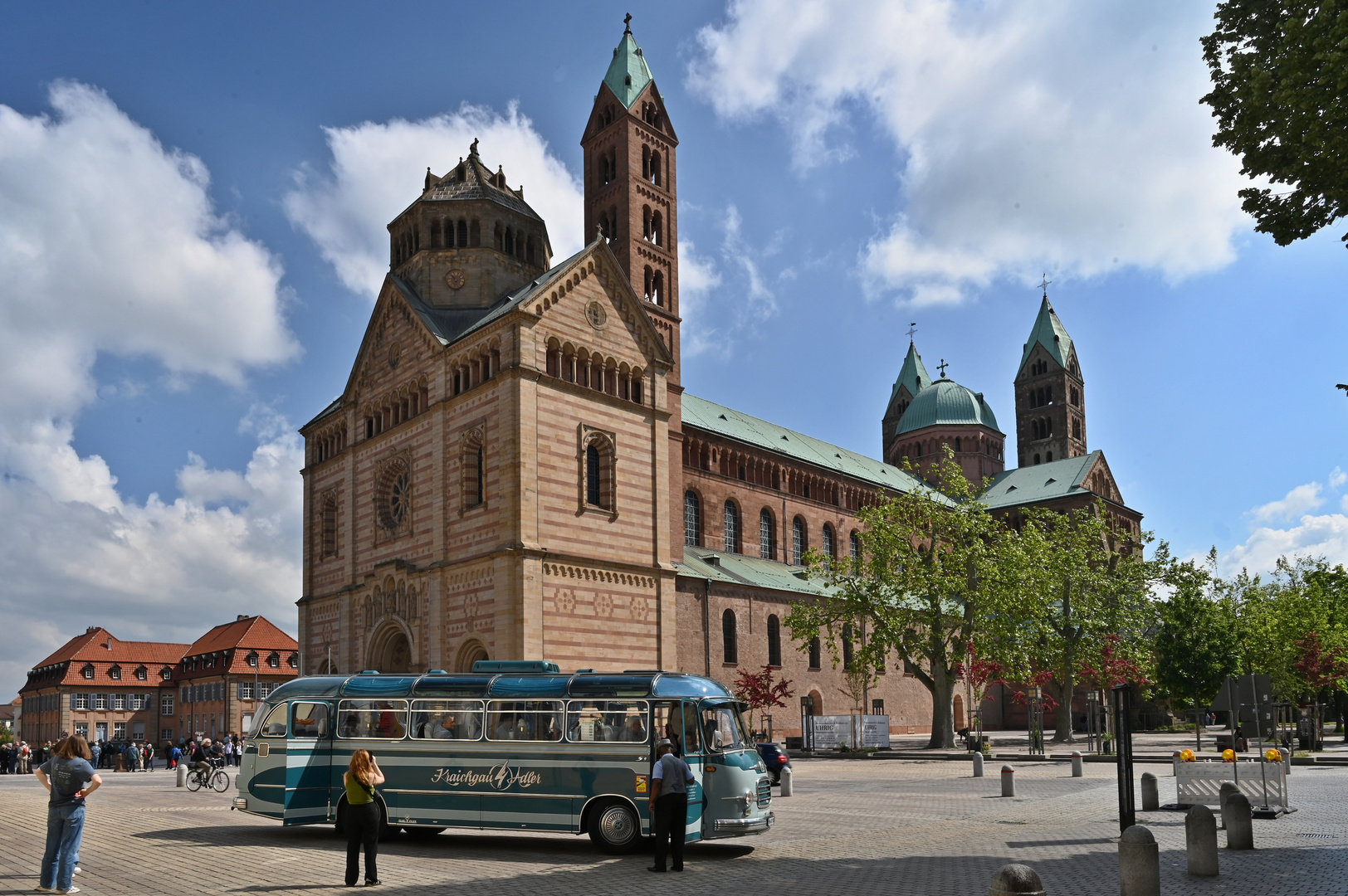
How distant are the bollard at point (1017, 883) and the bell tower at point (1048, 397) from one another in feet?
308

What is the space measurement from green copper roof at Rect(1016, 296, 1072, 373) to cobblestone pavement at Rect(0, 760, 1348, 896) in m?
80.2

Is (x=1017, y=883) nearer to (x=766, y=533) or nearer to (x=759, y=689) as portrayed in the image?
(x=759, y=689)

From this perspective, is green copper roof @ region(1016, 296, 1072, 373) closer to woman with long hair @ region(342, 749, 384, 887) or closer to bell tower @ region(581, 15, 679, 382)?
bell tower @ region(581, 15, 679, 382)

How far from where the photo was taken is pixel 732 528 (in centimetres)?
6194

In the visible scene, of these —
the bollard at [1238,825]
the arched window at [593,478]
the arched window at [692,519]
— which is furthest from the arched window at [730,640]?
the bollard at [1238,825]

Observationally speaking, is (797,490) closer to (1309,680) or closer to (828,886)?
(1309,680)

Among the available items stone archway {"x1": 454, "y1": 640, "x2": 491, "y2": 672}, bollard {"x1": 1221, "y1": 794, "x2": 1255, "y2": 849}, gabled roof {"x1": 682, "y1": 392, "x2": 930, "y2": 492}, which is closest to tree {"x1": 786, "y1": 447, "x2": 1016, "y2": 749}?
gabled roof {"x1": 682, "y1": 392, "x2": 930, "y2": 492}

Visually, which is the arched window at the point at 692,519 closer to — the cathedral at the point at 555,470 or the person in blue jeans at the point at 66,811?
the cathedral at the point at 555,470

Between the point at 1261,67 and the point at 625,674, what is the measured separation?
42.1 feet

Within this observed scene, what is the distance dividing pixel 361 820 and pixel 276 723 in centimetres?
687

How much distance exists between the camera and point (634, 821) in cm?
1714

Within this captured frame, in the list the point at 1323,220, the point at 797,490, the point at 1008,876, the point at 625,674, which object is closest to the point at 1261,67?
the point at 1323,220

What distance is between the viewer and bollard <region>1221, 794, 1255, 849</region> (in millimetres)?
15766

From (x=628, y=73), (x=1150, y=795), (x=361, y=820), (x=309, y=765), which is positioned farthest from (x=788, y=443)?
(x=361, y=820)
